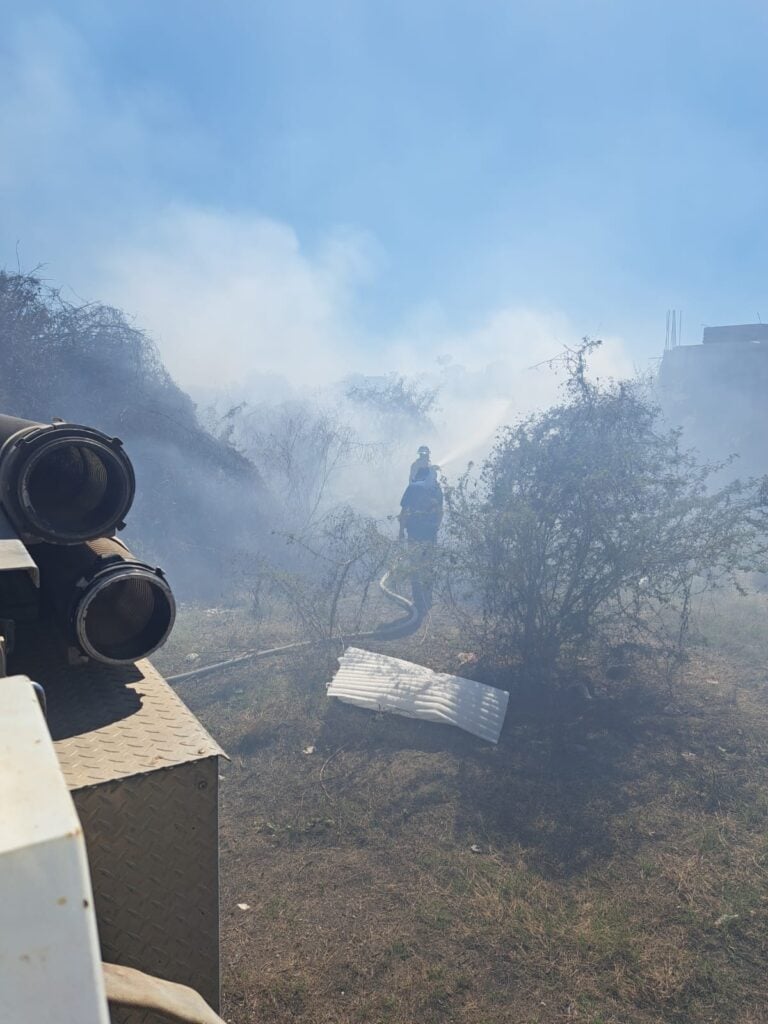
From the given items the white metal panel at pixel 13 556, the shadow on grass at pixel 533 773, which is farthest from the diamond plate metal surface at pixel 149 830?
the shadow on grass at pixel 533 773

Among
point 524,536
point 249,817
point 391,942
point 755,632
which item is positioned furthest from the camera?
point 755,632

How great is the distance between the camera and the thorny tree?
250 inches

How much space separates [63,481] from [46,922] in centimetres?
163

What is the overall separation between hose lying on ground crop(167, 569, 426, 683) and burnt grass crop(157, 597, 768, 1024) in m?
0.30

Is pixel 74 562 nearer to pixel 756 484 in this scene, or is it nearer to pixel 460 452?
pixel 756 484

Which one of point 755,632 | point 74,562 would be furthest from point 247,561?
point 74,562

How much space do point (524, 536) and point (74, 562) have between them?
5157 mm

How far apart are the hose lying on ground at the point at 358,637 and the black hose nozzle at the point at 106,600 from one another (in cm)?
456

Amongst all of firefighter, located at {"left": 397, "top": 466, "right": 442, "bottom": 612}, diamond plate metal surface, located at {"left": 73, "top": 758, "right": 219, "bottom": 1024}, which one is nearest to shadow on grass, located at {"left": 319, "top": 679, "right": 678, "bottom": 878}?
diamond plate metal surface, located at {"left": 73, "top": 758, "right": 219, "bottom": 1024}

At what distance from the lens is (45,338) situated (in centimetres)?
1134

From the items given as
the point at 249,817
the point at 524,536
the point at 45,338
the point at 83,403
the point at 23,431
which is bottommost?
the point at 249,817

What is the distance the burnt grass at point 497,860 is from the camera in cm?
285

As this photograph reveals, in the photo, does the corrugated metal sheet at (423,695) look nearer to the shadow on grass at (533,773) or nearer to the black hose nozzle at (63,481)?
the shadow on grass at (533,773)

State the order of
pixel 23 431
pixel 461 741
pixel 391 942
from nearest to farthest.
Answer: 1. pixel 23 431
2. pixel 391 942
3. pixel 461 741
